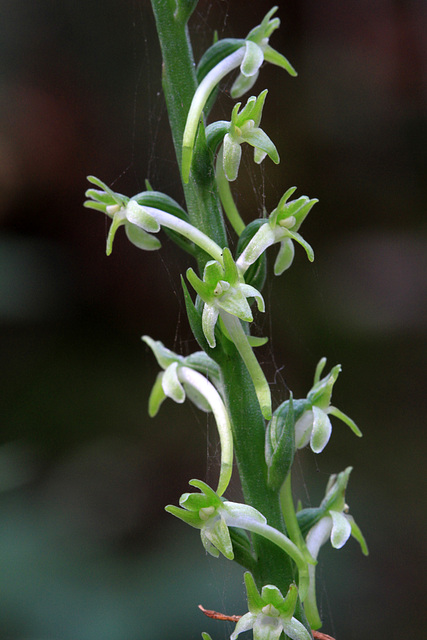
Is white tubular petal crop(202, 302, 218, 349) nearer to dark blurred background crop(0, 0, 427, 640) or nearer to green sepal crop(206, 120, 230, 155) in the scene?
green sepal crop(206, 120, 230, 155)

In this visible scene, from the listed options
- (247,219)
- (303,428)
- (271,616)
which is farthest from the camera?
(247,219)

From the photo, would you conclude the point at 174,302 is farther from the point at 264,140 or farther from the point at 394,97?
the point at 264,140

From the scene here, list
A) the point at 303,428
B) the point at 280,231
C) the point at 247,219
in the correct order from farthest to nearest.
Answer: the point at 247,219, the point at 303,428, the point at 280,231

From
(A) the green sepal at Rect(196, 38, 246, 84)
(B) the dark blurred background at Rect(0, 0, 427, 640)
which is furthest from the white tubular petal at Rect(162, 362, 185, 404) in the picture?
(B) the dark blurred background at Rect(0, 0, 427, 640)

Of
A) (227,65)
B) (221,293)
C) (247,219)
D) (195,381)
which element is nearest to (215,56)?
(227,65)

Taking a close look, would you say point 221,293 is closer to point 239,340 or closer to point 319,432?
point 239,340

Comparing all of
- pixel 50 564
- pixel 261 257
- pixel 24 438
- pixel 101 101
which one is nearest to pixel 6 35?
pixel 101 101

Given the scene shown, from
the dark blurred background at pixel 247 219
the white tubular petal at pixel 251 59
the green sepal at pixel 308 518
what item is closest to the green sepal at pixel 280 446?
the green sepal at pixel 308 518
